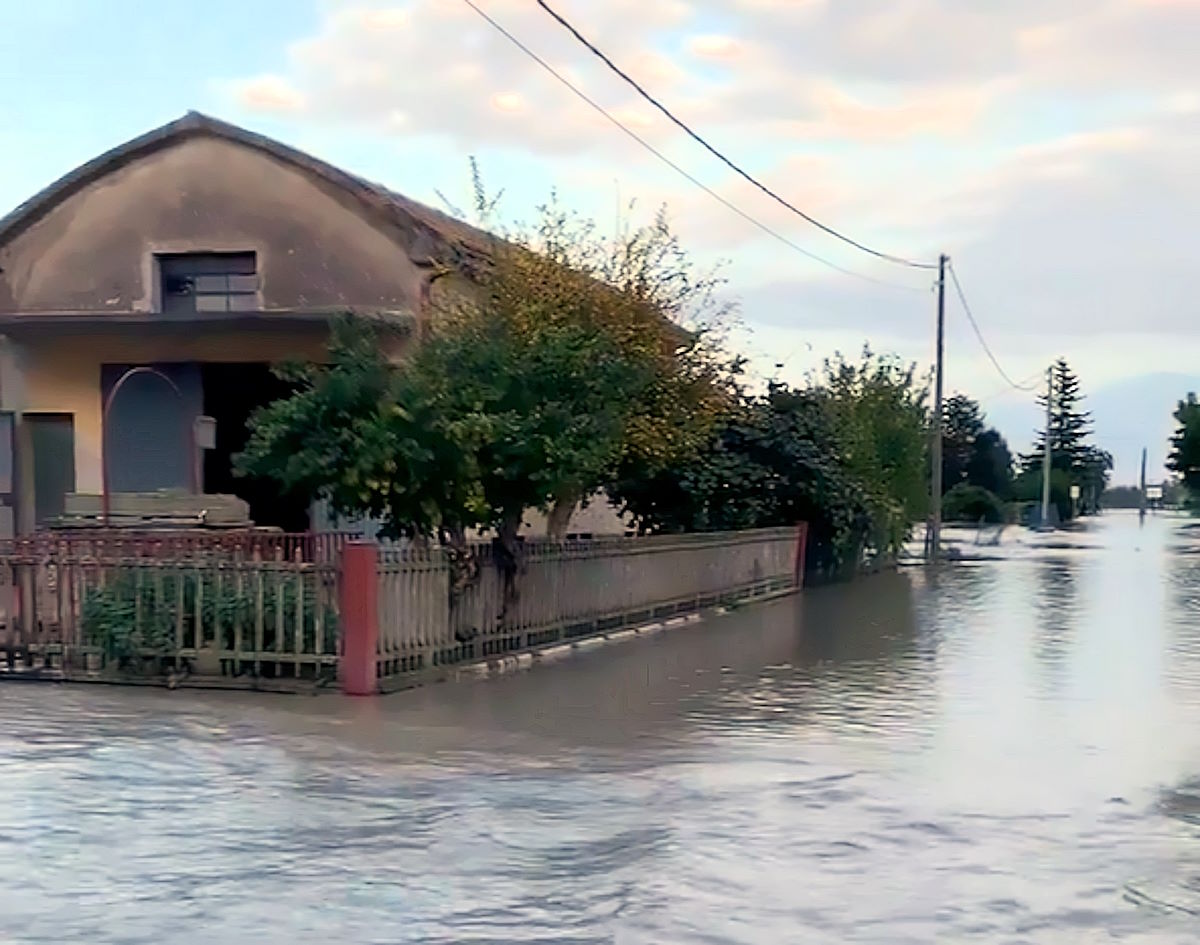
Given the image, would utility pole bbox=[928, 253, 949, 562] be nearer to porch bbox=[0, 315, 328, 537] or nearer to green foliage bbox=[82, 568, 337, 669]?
porch bbox=[0, 315, 328, 537]

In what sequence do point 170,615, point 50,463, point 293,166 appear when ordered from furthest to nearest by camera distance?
1. point 50,463
2. point 293,166
3. point 170,615

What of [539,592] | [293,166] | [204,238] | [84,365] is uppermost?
[293,166]

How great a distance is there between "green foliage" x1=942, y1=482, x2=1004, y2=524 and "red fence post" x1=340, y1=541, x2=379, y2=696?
74.7 meters

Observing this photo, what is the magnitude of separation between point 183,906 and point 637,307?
50.5 feet

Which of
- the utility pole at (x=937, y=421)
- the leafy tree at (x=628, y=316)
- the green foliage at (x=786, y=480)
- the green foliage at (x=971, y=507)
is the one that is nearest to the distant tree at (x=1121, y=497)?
the green foliage at (x=971, y=507)

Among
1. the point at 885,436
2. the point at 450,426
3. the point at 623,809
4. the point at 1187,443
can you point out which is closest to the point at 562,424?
the point at 450,426

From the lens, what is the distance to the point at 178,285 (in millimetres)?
24391

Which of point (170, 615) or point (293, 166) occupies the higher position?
point (293, 166)

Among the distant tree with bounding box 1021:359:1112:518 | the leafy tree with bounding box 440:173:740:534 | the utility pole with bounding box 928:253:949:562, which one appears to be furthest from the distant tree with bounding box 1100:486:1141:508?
the leafy tree with bounding box 440:173:740:534

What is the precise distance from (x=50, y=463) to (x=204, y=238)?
4.62m

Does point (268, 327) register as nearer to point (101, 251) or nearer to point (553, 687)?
point (101, 251)

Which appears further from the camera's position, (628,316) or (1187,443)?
(1187,443)

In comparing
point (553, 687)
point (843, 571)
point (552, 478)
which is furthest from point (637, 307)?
point (843, 571)

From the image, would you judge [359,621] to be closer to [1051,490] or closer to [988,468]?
[1051,490]
